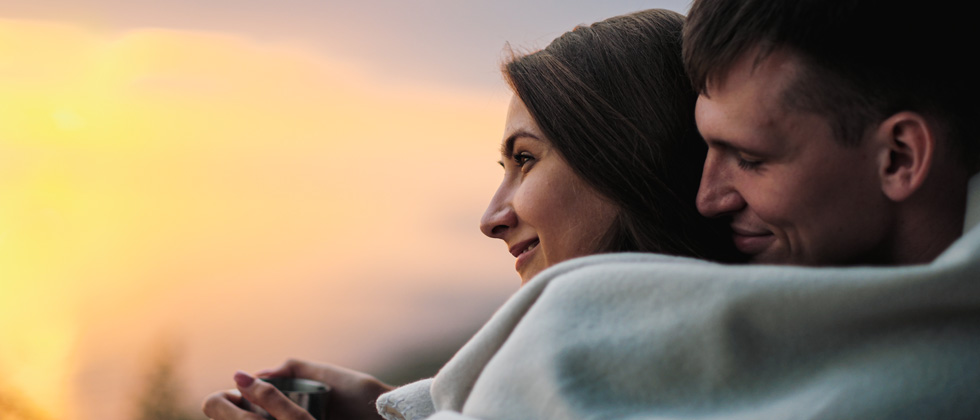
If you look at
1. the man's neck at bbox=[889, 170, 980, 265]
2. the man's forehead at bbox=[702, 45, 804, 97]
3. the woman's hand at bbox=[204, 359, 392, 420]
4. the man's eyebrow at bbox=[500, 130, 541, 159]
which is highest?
the man's forehead at bbox=[702, 45, 804, 97]

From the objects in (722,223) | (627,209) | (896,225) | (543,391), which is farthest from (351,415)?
(896,225)

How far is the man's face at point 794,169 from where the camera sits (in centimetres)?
70

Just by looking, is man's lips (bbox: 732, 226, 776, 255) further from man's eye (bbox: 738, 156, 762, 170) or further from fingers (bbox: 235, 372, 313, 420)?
fingers (bbox: 235, 372, 313, 420)

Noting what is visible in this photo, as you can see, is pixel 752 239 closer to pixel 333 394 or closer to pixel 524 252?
pixel 524 252

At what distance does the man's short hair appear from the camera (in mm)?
672

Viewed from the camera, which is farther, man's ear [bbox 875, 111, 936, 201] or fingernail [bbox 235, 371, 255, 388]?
fingernail [bbox 235, 371, 255, 388]

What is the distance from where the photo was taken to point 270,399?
1.16m

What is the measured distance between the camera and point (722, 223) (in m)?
0.98

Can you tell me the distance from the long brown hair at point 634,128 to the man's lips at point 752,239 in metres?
0.18

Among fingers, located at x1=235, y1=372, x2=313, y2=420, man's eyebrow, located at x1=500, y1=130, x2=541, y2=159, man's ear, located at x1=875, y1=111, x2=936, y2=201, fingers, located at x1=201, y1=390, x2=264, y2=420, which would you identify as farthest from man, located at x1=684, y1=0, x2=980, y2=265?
fingers, located at x1=201, y1=390, x2=264, y2=420

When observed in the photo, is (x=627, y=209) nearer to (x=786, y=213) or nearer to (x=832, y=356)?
(x=786, y=213)

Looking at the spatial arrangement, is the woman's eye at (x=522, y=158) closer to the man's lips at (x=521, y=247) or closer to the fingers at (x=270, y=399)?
the man's lips at (x=521, y=247)

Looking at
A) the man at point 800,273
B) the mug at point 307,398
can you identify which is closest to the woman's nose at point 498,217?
the mug at point 307,398

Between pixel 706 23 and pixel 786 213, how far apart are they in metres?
0.20
